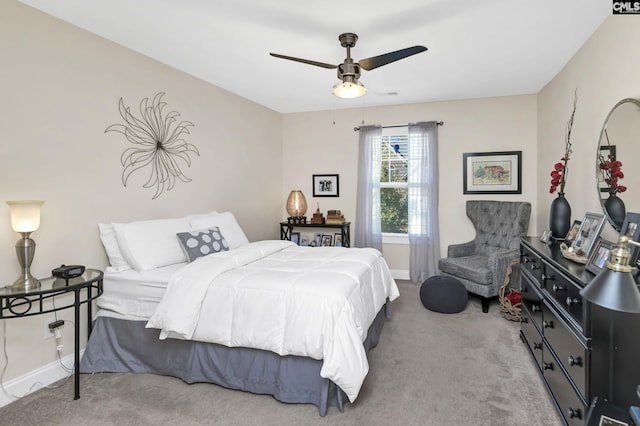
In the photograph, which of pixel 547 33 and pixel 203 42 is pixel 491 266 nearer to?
pixel 547 33

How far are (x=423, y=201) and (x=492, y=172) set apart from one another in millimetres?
981

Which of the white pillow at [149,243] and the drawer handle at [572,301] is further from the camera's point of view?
the white pillow at [149,243]

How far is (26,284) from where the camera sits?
2.15 m

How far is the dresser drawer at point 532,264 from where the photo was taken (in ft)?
8.17

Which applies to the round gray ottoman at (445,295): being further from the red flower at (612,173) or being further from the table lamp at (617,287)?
the table lamp at (617,287)

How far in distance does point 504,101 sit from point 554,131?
1.02 metres

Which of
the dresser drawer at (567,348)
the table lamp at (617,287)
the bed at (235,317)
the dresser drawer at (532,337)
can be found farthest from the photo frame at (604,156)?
the table lamp at (617,287)

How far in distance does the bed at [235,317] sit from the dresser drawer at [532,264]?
1166 mm

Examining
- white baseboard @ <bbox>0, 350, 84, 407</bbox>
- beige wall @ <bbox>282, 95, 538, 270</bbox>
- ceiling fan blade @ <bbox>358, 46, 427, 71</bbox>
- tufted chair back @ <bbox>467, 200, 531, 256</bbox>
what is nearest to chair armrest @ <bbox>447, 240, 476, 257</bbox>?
tufted chair back @ <bbox>467, 200, 531, 256</bbox>

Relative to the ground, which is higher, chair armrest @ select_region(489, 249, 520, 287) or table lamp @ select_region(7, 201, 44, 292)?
table lamp @ select_region(7, 201, 44, 292)

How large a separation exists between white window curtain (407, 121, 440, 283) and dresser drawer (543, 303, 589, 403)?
8.88 feet

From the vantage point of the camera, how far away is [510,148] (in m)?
4.71

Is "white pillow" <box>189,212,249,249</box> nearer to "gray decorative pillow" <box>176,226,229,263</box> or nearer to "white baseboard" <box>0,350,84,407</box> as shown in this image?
"gray decorative pillow" <box>176,226,229,263</box>

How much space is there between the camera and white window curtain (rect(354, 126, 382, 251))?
5230 millimetres
